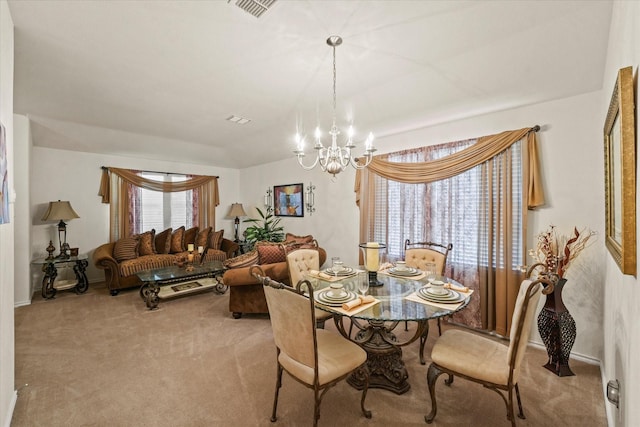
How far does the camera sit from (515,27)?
2.02 m

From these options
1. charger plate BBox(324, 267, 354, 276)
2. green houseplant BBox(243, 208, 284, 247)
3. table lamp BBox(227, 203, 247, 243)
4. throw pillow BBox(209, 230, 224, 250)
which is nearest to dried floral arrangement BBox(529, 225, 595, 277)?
charger plate BBox(324, 267, 354, 276)

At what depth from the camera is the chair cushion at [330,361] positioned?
168 cm

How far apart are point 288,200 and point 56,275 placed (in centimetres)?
401

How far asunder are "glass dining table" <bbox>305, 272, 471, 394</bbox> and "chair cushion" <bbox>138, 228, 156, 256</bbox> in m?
4.12

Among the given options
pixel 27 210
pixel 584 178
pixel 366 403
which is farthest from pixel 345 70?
pixel 27 210

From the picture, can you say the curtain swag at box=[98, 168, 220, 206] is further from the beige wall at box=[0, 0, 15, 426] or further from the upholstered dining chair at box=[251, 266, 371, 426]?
the upholstered dining chair at box=[251, 266, 371, 426]

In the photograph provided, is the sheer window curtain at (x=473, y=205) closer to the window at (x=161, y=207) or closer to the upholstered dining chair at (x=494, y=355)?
the upholstered dining chair at (x=494, y=355)

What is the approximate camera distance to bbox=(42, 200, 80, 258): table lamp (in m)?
4.48

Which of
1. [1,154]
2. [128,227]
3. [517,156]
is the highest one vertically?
[517,156]

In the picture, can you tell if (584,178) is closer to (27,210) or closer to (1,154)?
(1,154)

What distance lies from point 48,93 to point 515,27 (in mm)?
4715

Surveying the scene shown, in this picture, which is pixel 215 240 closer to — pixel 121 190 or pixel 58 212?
pixel 121 190

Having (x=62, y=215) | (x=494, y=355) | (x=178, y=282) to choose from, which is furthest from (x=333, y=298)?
(x=62, y=215)

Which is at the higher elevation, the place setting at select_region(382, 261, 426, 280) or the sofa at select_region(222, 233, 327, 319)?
the place setting at select_region(382, 261, 426, 280)
